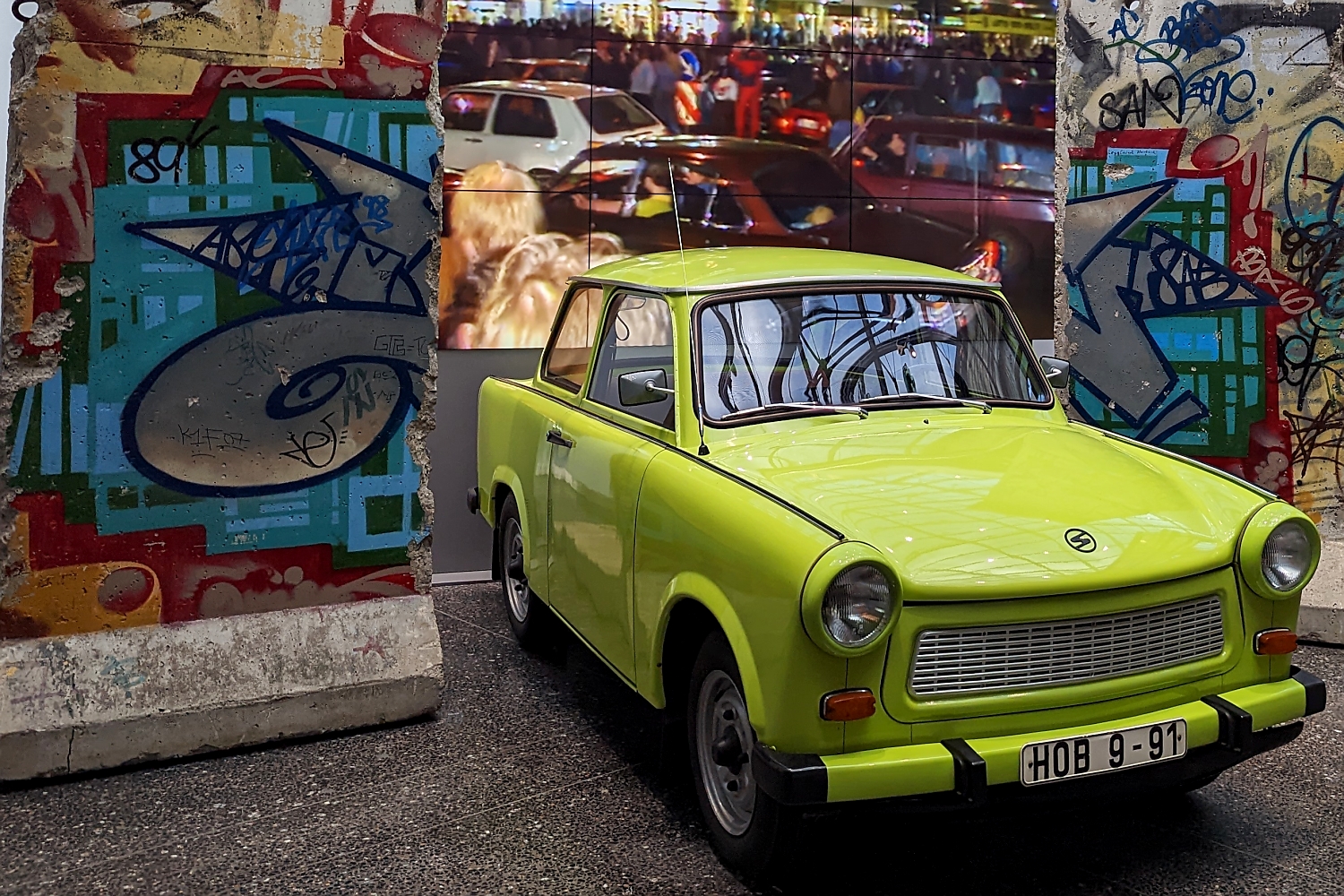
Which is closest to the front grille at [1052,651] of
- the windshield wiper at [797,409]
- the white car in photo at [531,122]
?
the windshield wiper at [797,409]

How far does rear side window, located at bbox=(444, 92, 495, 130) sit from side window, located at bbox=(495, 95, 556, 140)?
79 mm

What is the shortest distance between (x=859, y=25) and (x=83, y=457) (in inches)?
222

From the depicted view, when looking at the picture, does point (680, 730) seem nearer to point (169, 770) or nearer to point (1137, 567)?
point (1137, 567)

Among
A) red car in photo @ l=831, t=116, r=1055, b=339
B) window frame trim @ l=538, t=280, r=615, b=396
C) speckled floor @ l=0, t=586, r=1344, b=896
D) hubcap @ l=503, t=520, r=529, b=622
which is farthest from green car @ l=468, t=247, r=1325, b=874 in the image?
red car in photo @ l=831, t=116, r=1055, b=339

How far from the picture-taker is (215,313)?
14.9 ft

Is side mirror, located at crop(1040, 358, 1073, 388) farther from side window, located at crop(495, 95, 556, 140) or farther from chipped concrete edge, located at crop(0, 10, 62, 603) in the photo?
side window, located at crop(495, 95, 556, 140)

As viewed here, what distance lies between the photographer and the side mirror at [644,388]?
4055mm

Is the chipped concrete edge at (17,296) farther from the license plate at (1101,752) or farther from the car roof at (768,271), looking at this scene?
the license plate at (1101,752)

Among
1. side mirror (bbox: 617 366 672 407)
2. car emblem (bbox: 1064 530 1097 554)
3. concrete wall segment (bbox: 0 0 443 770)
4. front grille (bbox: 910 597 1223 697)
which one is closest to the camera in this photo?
front grille (bbox: 910 597 1223 697)

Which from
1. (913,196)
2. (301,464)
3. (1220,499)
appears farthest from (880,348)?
(913,196)

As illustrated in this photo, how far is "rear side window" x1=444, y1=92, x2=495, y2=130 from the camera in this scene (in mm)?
7109

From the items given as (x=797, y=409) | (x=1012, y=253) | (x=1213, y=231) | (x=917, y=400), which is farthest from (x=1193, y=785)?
(x=1012, y=253)

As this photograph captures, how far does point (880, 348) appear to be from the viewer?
4168mm

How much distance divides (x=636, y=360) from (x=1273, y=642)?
2.46 m
